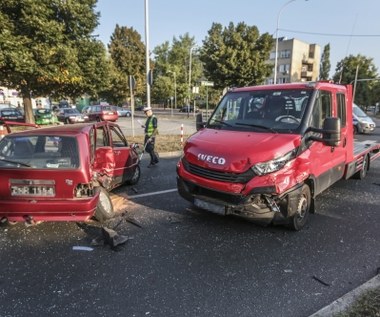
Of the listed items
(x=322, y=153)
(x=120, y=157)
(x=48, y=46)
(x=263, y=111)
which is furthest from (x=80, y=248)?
(x=48, y=46)

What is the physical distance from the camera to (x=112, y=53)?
44.2 metres

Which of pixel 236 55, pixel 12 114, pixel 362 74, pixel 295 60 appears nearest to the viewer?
pixel 12 114

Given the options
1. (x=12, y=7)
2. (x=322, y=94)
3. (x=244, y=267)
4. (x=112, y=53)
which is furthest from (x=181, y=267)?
(x=112, y=53)

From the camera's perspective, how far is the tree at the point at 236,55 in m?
26.3

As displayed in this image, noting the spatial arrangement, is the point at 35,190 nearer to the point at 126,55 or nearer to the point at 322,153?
the point at 322,153

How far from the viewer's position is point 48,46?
14.6 m

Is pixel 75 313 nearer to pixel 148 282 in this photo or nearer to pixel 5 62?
pixel 148 282

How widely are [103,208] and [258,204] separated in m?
2.40

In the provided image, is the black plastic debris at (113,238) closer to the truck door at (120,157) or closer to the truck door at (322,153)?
the truck door at (120,157)

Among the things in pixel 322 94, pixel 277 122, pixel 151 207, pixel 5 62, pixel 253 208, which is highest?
pixel 5 62

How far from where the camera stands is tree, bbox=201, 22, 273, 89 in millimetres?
26344

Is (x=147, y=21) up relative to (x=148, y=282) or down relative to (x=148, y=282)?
up

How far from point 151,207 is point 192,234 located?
1415 mm

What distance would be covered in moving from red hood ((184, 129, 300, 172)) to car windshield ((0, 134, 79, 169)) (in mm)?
1688
